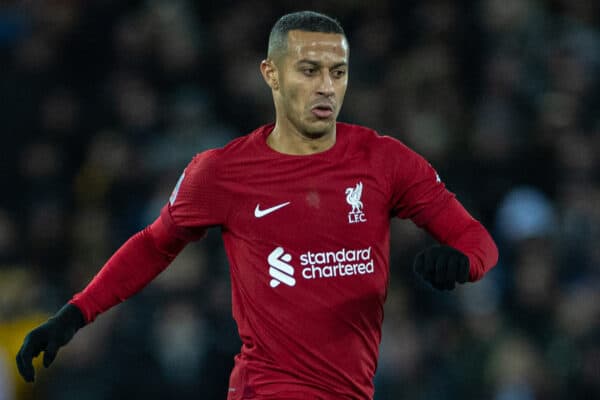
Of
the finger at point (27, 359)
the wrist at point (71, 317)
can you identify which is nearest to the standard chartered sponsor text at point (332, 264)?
the wrist at point (71, 317)

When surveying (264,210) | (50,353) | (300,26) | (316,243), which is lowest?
(50,353)

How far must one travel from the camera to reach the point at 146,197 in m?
8.59

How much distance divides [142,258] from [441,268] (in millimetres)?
1374

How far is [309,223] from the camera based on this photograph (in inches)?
172

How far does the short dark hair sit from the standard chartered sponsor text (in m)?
0.82

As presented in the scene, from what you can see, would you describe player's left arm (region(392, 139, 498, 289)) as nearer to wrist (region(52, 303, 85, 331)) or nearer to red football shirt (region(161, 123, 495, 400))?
red football shirt (region(161, 123, 495, 400))

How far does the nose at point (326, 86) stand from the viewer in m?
4.40

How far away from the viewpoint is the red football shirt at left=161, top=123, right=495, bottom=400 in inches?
170

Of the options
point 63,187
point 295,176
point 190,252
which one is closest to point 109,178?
point 63,187

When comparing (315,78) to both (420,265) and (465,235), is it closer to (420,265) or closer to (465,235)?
(465,235)

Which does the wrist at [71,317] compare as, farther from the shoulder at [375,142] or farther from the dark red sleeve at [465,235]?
the dark red sleeve at [465,235]

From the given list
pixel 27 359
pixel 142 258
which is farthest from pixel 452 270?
pixel 27 359

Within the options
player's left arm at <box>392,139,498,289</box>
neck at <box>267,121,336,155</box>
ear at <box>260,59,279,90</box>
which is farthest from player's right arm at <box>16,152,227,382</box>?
player's left arm at <box>392,139,498,289</box>

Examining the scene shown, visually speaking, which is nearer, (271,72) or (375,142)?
(375,142)
